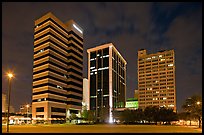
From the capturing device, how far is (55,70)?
14400 cm

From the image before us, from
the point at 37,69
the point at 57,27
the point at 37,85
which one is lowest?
the point at 37,85

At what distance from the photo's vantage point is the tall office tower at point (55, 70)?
136m

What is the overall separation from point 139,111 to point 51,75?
53.4 m

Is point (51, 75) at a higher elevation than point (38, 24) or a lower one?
lower

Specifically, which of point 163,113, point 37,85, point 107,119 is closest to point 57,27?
point 37,85

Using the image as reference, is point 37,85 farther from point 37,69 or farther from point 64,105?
point 64,105

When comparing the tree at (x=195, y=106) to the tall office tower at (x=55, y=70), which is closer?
the tree at (x=195, y=106)

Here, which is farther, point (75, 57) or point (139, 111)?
point (75, 57)

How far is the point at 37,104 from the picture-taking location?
13675 cm

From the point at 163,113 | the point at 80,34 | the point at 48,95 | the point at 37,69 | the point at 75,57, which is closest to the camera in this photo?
→ the point at 163,113

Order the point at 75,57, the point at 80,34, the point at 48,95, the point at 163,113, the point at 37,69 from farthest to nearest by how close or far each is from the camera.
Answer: the point at 80,34, the point at 75,57, the point at 37,69, the point at 48,95, the point at 163,113

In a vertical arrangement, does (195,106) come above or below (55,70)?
below

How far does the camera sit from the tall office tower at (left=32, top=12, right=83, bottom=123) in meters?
136

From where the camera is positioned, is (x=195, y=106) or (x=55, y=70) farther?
(x=55, y=70)
